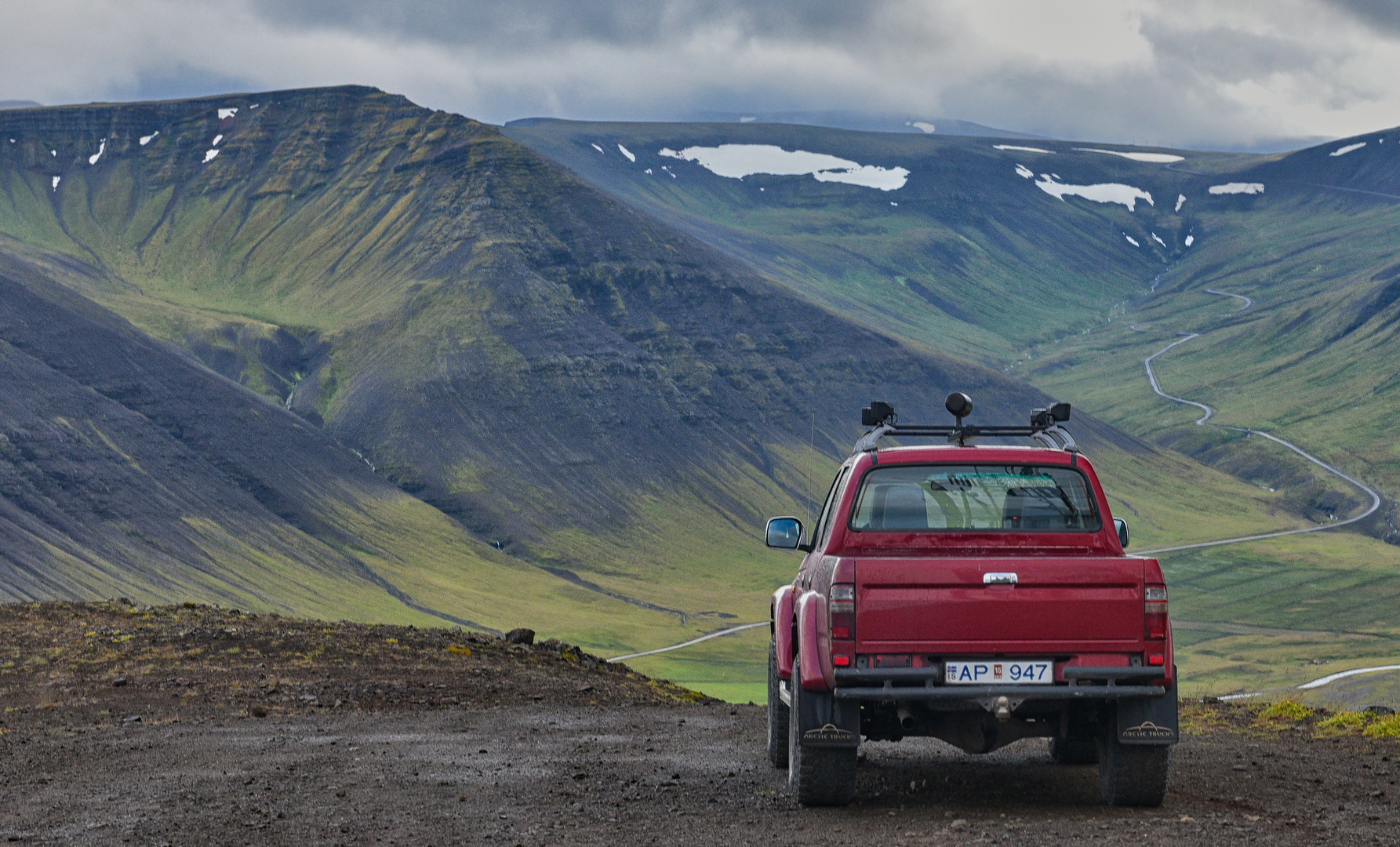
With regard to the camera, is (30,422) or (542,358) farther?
(542,358)

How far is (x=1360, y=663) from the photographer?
10369 centimetres

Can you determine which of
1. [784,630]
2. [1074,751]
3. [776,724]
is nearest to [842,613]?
[784,630]

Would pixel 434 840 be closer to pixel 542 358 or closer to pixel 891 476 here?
pixel 891 476

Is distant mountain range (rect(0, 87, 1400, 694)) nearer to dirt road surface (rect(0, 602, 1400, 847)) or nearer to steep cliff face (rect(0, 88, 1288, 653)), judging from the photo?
steep cliff face (rect(0, 88, 1288, 653))

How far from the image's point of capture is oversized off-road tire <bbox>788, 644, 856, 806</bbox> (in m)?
11.1

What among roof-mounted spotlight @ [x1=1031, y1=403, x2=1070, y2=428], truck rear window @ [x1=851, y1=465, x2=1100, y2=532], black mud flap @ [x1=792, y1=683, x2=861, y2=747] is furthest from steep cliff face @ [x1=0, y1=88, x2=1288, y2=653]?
black mud flap @ [x1=792, y1=683, x2=861, y2=747]

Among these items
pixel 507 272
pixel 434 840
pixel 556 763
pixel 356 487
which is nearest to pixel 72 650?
pixel 556 763

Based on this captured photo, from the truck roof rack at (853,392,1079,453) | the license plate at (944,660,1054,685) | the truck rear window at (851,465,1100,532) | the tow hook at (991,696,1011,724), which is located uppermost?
the truck roof rack at (853,392,1079,453)

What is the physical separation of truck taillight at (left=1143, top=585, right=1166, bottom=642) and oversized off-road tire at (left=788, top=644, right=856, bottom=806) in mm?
2345

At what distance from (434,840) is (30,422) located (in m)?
113

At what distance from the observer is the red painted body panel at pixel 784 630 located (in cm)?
1252

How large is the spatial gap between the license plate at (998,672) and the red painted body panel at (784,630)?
6.38 ft

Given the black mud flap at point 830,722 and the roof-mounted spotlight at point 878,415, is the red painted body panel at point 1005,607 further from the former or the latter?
the roof-mounted spotlight at point 878,415

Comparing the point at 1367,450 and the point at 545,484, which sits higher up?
the point at 1367,450
